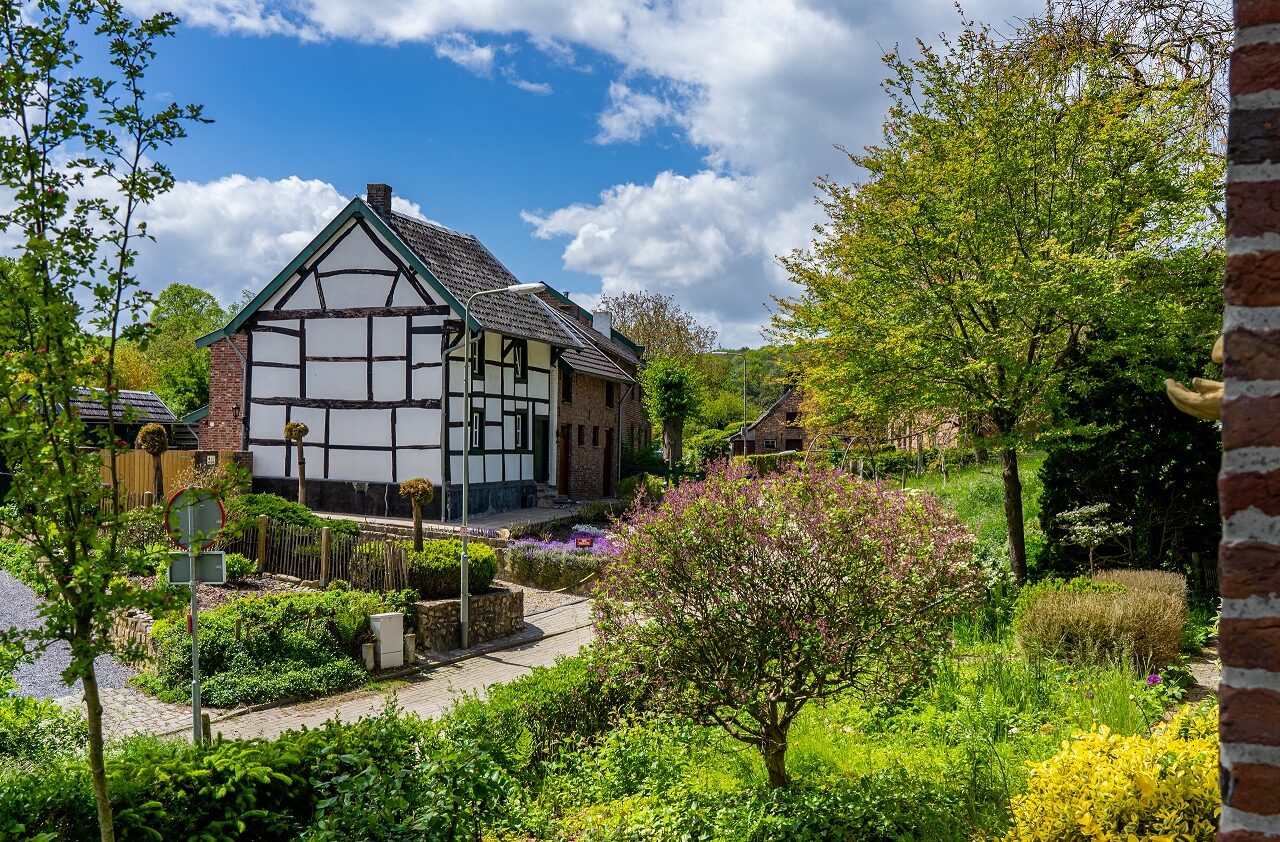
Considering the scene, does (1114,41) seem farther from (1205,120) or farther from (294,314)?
(294,314)

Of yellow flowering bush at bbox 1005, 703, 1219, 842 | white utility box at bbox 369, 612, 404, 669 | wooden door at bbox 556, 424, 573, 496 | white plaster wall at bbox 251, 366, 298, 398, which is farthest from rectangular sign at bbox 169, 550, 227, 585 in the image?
wooden door at bbox 556, 424, 573, 496

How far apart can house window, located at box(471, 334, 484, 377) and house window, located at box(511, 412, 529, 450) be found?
2.13 m

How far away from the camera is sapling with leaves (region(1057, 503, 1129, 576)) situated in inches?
511

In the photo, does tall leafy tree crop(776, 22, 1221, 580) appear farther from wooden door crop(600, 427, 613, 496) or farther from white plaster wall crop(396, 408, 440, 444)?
wooden door crop(600, 427, 613, 496)

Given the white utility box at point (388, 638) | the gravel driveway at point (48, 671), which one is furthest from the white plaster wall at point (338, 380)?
the white utility box at point (388, 638)

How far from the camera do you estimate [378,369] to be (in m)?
23.0

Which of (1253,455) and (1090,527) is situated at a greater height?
(1253,455)

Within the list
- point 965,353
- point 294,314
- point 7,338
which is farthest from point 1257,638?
point 294,314

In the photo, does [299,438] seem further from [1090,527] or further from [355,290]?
[1090,527]

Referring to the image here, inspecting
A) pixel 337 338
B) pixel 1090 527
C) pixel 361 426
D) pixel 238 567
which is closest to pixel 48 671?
pixel 238 567

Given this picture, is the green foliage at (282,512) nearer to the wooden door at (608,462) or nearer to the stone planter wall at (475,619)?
the stone planter wall at (475,619)

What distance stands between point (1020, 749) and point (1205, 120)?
33.5 ft

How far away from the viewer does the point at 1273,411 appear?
6.02 ft

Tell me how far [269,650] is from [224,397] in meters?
16.9
